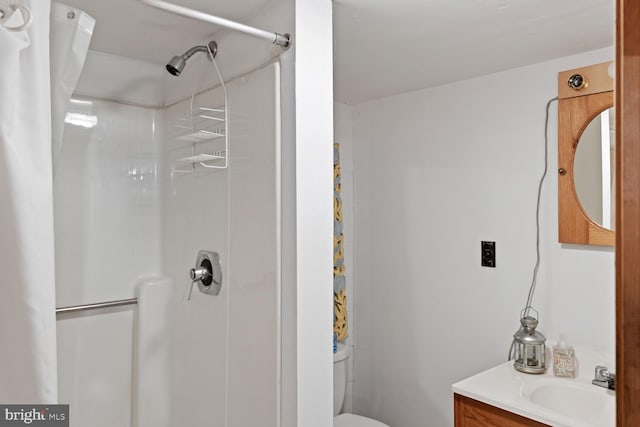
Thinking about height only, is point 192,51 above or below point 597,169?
above

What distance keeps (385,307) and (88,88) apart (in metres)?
1.88

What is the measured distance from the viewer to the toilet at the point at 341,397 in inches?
91.6

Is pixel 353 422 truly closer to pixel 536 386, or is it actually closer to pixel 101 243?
pixel 536 386

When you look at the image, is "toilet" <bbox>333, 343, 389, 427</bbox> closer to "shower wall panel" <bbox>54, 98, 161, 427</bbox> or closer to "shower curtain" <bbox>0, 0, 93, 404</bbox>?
"shower wall panel" <bbox>54, 98, 161, 427</bbox>

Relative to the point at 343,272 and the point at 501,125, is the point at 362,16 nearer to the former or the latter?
the point at 501,125

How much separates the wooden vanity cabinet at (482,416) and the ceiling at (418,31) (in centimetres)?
137

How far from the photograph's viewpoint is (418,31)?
64.7 inches

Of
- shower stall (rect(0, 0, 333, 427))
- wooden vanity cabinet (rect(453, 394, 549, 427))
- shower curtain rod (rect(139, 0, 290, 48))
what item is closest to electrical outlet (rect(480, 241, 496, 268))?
wooden vanity cabinet (rect(453, 394, 549, 427))

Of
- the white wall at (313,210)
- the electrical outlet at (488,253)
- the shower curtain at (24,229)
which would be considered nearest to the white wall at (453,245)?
the electrical outlet at (488,253)

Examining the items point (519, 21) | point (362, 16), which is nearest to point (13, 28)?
point (362, 16)

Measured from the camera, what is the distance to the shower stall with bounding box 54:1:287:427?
1474 millimetres

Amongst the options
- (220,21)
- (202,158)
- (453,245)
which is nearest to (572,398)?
(453,245)

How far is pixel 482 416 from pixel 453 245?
88cm

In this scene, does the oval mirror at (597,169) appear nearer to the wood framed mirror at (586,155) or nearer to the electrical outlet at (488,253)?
the wood framed mirror at (586,155)
